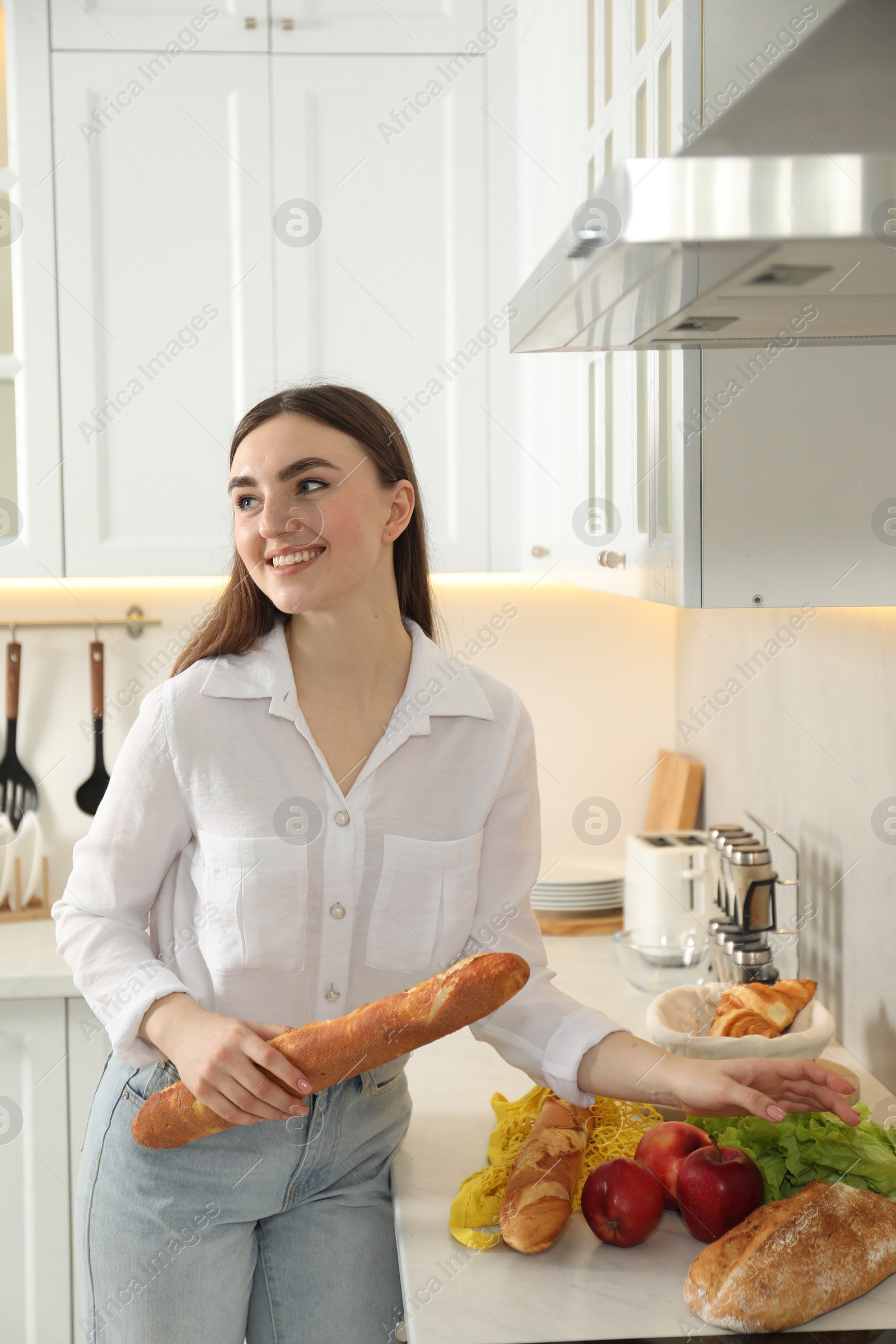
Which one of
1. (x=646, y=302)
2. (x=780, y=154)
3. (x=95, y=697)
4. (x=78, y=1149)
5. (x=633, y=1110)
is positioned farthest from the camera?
(x=95, y=697)

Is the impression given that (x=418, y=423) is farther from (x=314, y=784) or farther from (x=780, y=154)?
(x=780, y=154)

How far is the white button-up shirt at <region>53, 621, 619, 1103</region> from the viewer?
107 cm

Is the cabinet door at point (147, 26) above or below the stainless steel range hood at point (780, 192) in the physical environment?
above

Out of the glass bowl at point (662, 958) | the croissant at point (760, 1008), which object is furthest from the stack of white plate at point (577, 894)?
the croissant at point (760, 1008)

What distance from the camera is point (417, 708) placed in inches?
45.1

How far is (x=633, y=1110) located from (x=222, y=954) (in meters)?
0.45

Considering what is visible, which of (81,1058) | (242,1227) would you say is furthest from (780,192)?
(81,1058)

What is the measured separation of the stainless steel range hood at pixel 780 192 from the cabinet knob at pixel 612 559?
70cm

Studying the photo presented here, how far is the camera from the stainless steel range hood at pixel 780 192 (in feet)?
2.12

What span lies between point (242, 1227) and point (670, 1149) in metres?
0.39

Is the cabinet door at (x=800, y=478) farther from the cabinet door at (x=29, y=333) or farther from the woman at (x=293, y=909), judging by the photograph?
the cabinet door at (x=29, y=333)

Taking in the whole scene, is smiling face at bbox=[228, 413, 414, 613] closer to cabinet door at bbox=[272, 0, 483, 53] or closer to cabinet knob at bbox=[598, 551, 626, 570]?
cabinet knob at bbox=[598, 551, 626, 570]

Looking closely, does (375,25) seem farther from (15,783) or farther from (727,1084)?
(727,1084)

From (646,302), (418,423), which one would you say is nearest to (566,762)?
(418,423)
